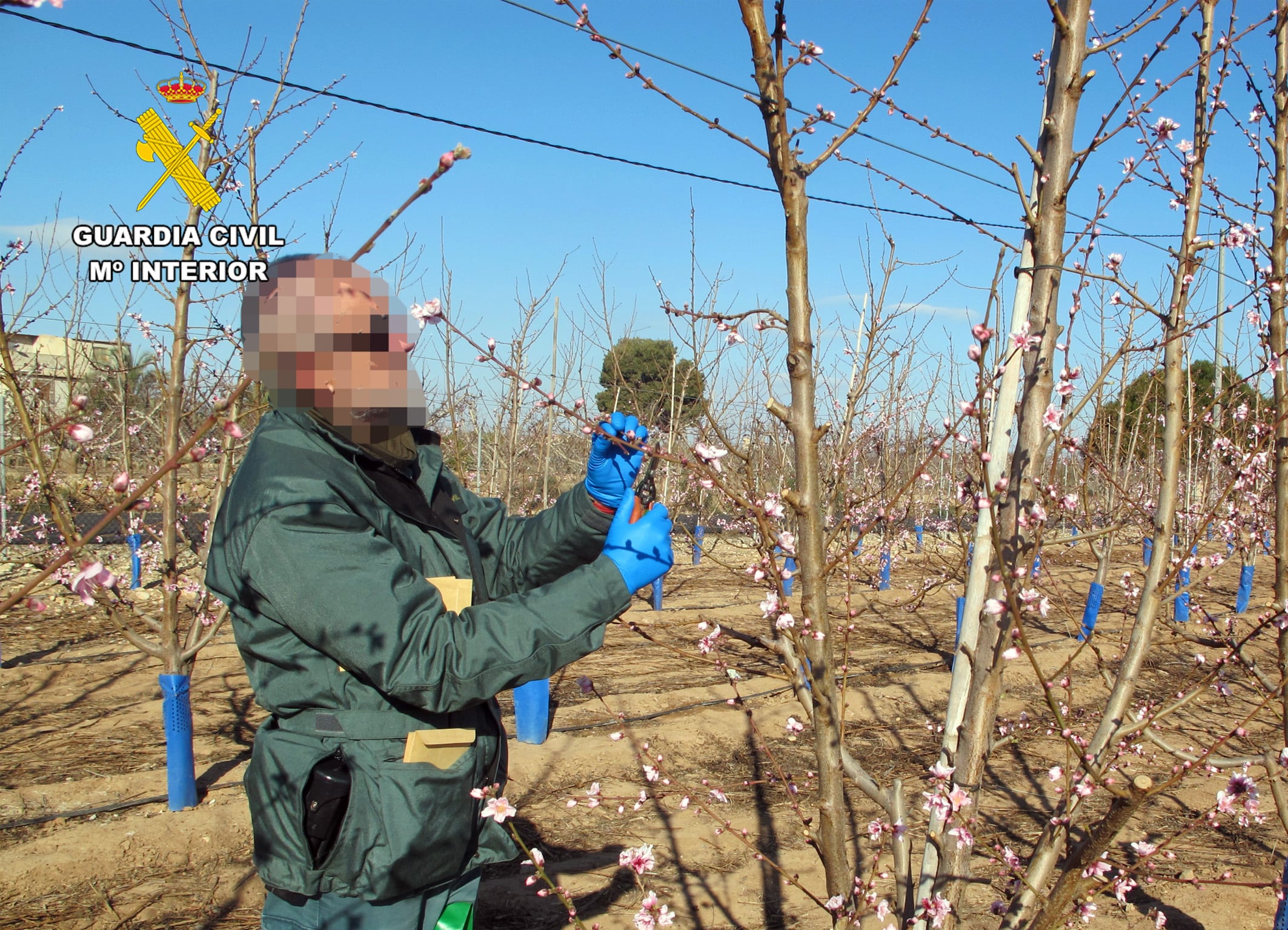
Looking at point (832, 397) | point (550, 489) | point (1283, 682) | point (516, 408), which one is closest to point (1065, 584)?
point (832, 397)

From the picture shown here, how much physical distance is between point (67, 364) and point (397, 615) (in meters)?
6.39

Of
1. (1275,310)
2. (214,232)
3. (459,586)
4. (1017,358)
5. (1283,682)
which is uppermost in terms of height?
(214,232)

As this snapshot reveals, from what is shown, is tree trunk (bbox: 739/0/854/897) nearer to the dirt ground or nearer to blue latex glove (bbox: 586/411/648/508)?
the dirt ground

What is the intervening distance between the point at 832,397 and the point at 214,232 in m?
6.46

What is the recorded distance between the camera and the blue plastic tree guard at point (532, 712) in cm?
502

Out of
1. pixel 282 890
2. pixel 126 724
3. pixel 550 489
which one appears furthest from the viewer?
pixel 550 489

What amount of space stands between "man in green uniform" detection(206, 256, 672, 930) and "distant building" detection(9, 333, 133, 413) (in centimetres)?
39

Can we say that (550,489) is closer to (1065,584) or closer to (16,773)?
(1065,584)

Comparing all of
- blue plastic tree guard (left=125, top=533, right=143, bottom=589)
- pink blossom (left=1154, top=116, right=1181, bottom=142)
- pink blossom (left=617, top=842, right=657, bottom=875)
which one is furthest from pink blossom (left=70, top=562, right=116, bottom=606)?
blue plastic tree guard (left=125, top=533, right=143, bottom=589)

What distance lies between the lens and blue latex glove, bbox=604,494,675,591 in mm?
1557

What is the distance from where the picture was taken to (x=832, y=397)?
9031 millimetres

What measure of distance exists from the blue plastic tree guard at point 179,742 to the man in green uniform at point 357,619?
8.86 ft

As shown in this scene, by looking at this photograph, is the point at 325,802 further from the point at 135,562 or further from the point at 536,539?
the point at 135,562

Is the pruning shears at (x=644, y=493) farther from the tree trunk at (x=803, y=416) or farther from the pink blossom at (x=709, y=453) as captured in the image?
the tree trunk at (x=803, y=416)
